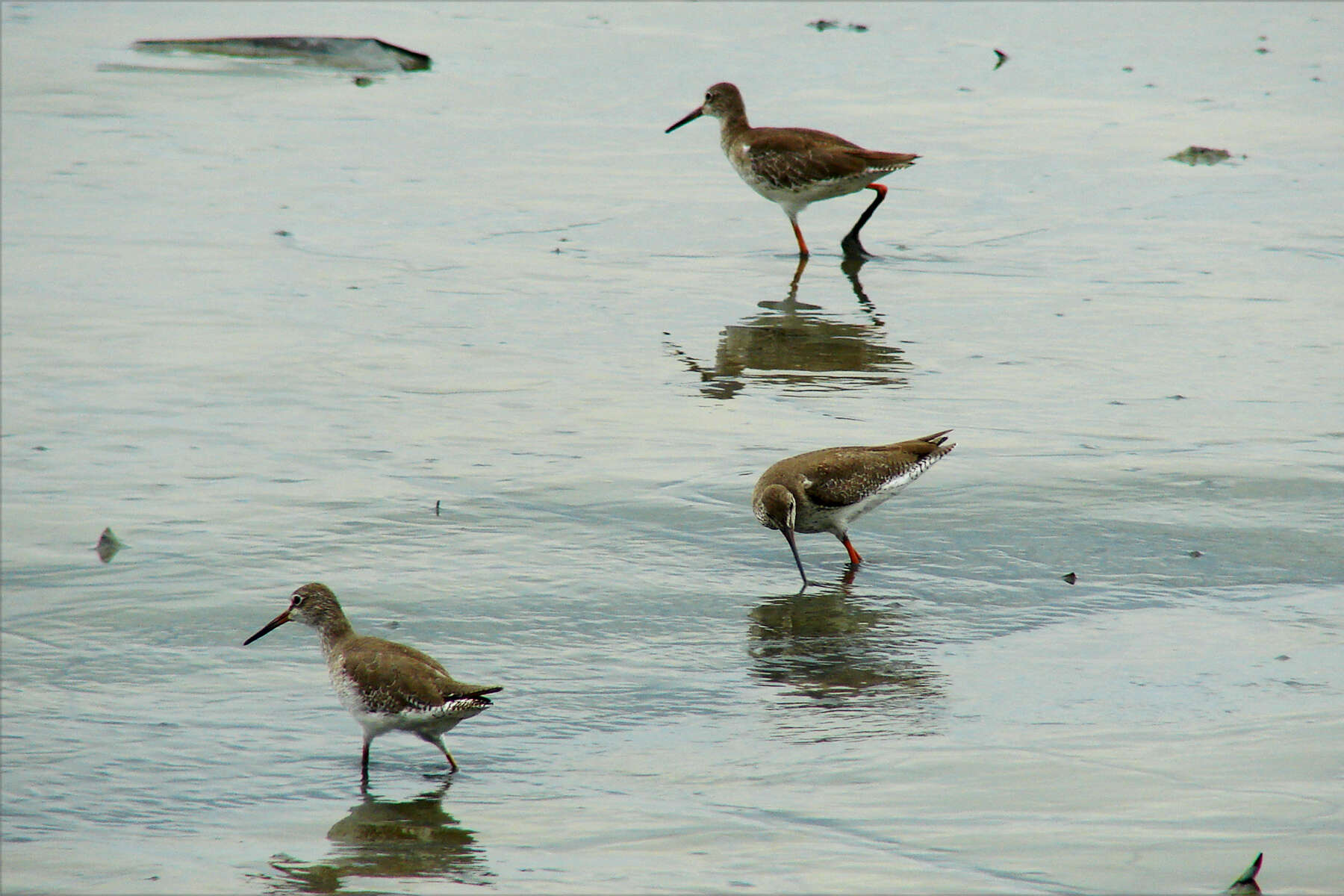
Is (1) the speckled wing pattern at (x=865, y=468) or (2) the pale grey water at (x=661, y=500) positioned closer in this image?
(2) the pale grey water at (x=661, y=500)

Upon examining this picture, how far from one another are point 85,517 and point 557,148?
30.4 feet

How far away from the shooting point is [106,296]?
11781mm

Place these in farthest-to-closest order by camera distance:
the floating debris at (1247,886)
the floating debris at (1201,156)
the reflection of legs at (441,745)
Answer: the floating debris at (1201,156), the reflection of legs at (441,745), the floating debris at (1247,886)

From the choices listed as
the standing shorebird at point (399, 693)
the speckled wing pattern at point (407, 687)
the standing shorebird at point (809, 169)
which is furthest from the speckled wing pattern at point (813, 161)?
the speckled wing pattern at point (407, 687)

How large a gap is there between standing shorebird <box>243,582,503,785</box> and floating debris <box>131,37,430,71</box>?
15293 mm

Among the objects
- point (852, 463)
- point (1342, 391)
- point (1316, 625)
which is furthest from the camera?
point (1342, 391)

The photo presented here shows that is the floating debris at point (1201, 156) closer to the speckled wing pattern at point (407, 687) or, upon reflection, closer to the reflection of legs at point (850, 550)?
the reflection of legs at point (850, 550)

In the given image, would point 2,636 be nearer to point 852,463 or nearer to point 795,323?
point 852,463

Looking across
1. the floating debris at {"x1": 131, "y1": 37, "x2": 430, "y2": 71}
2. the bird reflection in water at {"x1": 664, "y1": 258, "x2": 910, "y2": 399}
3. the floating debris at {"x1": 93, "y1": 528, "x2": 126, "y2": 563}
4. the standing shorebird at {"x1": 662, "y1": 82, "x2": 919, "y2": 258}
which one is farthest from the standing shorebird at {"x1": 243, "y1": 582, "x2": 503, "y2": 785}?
the floating debris at {"x1": 131, "y1": 37, "x2": 430, "y2": 71}

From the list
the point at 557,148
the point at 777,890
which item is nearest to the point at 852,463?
the point at 777,890

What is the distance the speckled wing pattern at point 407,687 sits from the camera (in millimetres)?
5863

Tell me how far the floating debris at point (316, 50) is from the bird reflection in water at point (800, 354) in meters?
9.66

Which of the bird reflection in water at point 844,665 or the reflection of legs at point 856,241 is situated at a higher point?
the reflection of legs at point 856,241

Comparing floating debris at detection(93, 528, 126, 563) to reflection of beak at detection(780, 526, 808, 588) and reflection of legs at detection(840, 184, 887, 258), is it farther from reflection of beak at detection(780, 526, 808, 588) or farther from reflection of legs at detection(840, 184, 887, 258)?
reflection of legs at detection(840, 184, 887, 258)
